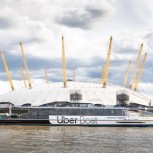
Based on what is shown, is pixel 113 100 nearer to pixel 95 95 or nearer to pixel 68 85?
pixel 95 95

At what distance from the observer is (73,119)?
115000 mm

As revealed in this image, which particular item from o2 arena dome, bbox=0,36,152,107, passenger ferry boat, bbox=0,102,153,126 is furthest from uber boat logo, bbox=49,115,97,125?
o2 arena dome, bbox=0,36,152,107

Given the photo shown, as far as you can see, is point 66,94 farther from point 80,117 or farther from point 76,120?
point 76,120

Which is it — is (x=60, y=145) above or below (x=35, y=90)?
below

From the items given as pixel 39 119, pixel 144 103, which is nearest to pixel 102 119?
pixel 39 119

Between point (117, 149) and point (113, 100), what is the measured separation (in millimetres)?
109636

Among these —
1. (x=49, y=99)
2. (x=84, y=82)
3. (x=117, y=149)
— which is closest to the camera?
(x=117, y=149)

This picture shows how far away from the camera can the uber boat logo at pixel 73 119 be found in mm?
114169

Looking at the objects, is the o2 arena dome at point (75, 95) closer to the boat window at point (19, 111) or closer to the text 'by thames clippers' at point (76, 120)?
the boat window at point (19, 111)

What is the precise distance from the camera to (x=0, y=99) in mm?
172875

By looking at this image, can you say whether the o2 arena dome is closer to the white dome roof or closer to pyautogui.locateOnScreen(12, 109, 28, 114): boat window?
the white dome roof

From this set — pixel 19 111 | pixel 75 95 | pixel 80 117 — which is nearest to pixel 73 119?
pixel 80 117

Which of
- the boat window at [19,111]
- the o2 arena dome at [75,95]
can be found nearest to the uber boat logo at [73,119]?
the boat window at [19,111]

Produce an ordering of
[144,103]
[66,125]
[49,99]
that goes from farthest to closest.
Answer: [144,103]
[49,99]
[66,125]
